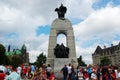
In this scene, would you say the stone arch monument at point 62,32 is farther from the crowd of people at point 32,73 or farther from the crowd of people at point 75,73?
the crowd of people at point 75,73

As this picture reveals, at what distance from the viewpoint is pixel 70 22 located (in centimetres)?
2967

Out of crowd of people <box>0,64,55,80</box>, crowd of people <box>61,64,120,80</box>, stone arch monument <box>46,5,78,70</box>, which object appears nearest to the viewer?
crowd of people <box>0,64,55,80</box>

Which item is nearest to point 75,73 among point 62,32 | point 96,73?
point 96,73

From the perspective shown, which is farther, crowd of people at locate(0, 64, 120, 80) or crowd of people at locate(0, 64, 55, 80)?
crowd of people at locate(0, 64, 120, 80)

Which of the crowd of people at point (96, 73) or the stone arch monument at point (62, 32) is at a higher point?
the stone arch monument at point (62, 32)

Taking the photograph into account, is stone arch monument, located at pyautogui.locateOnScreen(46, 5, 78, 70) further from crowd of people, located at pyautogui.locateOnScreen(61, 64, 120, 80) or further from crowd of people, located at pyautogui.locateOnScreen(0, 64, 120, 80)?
crowd of people, located at pyautogui.locateOnScreen(61, 64, 120, 80)

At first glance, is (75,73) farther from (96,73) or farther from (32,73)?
(32,73)

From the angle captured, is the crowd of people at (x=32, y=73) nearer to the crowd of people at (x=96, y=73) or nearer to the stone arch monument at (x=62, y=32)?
the crowd of people at (x=96, y=73)

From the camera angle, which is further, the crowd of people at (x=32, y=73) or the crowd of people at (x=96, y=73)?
the crowd of people at (x=96, y=73)

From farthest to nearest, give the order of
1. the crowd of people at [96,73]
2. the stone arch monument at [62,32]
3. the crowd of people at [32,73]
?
the stone arch monument at [62,32]
the crowd of people at [96,73]
the crowd of people at [32,73]

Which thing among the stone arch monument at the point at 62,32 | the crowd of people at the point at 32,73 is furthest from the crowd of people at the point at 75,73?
the stone arch monument at the point at 62,32

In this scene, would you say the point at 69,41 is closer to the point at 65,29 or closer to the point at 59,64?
the point at 65,29

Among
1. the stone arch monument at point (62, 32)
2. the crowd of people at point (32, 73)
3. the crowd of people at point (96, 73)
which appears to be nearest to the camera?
the crowd of people at point (32, 73)

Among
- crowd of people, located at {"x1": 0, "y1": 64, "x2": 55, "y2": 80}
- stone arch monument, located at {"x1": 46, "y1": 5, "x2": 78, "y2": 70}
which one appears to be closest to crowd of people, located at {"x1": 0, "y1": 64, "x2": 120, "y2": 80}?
crowd of people, located at {"x1": 0, "y1": 64, "x2": 55, "y2": 80}
